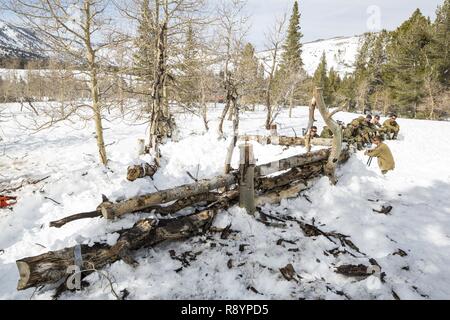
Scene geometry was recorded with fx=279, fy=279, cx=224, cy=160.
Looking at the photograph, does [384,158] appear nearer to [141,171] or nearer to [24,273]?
[141,171]

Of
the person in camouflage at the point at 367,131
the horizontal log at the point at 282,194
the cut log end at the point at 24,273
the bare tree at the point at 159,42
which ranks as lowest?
the cut log end at the point at 24,273

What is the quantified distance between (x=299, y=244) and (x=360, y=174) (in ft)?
13.2

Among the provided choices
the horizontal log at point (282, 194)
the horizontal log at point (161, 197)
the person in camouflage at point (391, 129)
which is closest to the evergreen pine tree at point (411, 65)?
the person in camouflage at point (391, 129)

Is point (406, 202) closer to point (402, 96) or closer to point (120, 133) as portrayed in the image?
point (120, 133)

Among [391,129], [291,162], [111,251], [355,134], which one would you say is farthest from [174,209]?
[391,129]

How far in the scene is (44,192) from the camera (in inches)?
295

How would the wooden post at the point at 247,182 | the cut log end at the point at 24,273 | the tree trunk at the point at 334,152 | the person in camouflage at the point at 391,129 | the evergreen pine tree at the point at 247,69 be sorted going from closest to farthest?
the cut log end at the point at 24,273, the wooden post at the point at 247,182, the tree trunk at the point at 334,152, the person in camouflage at the point at 391,129, the evergreen pine tree at the point at 247,69

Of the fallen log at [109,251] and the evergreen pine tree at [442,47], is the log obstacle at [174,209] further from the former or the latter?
the evergreen pine tree at [442,47]

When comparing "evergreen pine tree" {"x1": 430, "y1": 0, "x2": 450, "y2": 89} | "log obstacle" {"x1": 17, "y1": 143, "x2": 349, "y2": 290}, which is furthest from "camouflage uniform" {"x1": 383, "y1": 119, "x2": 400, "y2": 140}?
"evergreen pine tree" {"x1": 430, "y1": 0, "x2": 450, "y2": 89}

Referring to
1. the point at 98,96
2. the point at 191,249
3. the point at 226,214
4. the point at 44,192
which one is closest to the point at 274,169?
the point at 226,214

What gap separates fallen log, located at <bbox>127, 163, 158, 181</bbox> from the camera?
24.0 feet

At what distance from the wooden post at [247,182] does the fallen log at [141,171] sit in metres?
3.15

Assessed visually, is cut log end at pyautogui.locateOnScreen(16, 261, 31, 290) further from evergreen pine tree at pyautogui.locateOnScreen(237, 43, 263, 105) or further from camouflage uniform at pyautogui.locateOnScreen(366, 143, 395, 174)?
evergreen pine tree at pyautogui.locateOnScreen(237, 43, 263, 105)

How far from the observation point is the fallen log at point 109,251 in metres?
3.44
